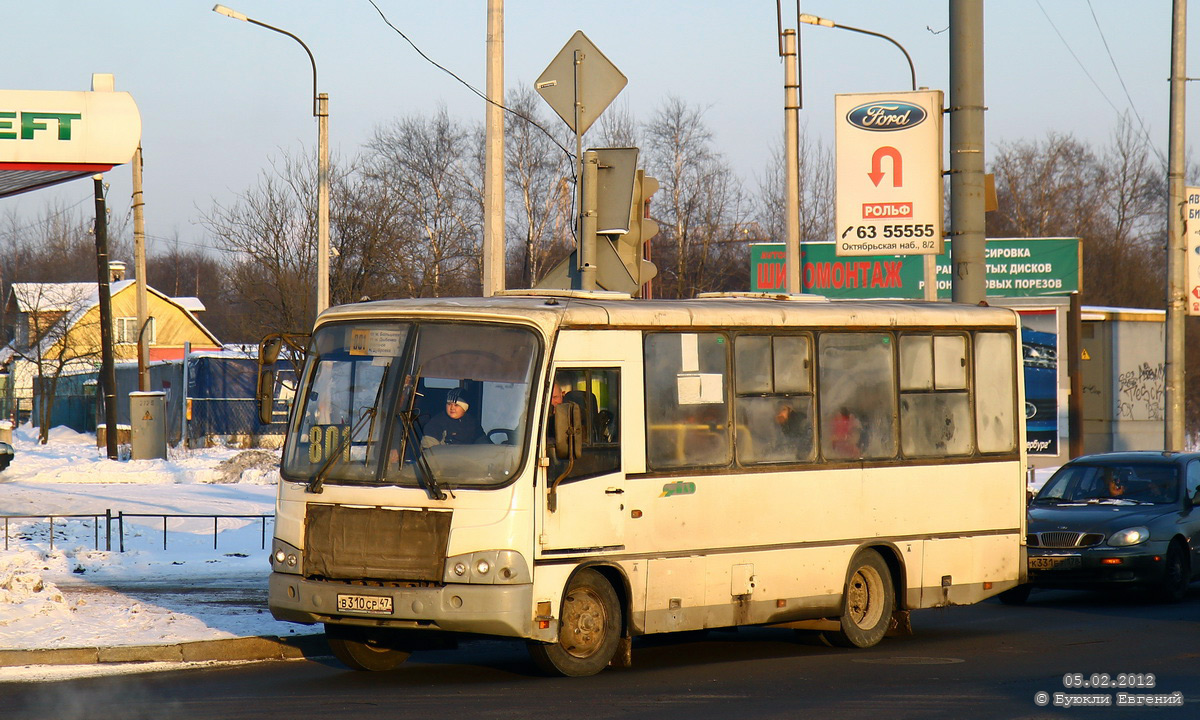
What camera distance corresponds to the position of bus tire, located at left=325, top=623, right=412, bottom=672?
9930mm

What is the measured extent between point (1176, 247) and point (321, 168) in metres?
14.1

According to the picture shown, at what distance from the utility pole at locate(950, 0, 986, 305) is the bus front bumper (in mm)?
6410

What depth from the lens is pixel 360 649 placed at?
33.0 feet

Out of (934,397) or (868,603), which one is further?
(934,397)

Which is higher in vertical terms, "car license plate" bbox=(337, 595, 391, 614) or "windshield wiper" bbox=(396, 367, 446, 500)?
"windshield wiper" bbox=(396, 367, 446, 500)

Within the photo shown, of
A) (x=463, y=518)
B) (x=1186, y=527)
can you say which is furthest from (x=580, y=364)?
(x=1186, y=527)

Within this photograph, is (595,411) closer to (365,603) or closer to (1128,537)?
(365,603)

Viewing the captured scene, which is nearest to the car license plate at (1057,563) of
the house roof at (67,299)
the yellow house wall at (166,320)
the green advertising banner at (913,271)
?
the green advertising banner at (913,271)

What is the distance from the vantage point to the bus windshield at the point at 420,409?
926 centimetres

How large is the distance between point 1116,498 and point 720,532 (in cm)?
684

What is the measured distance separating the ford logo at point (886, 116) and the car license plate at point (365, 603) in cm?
825

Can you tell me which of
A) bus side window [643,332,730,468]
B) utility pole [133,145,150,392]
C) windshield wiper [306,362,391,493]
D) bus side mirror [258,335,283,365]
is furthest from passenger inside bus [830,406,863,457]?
utility pole [133,145,150,392]

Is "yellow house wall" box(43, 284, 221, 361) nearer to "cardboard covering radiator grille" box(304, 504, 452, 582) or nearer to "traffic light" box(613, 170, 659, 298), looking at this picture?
"traffic light" box(613, 170, 659, 298)

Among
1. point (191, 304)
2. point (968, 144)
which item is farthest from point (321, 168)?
point (191, 304)
